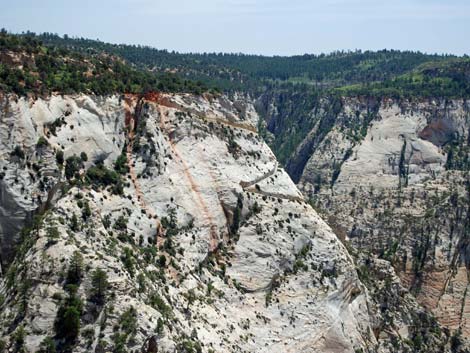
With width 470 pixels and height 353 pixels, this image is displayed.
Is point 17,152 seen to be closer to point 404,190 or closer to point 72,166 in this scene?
point 72,166

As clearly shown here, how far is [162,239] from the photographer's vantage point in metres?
68.3

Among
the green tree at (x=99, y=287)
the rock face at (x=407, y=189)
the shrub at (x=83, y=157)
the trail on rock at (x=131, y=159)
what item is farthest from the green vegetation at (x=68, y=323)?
the rock face at (x=407, y=189)

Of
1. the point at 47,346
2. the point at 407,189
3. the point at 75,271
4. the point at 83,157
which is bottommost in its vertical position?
the point at 407,189

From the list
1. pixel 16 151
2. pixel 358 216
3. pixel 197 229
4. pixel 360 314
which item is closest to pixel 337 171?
pixel 358 216

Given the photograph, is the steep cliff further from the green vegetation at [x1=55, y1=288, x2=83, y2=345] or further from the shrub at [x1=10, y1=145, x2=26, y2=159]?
the shrub at [x1=10, y1=145, x2=26, y2=159]

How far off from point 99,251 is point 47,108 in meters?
17.6

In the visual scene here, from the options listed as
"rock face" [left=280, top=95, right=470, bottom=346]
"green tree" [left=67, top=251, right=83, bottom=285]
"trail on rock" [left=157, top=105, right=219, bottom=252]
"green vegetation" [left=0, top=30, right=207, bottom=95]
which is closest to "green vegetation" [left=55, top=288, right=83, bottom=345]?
"green tree" [left=67, top=251, right=83, bottom=285]

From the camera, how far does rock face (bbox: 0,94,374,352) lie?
53656 millimetres

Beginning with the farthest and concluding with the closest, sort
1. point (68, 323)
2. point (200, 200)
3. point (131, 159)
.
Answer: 1. point (200, 200)
2. point (131, 159)
3. point (68, 323)

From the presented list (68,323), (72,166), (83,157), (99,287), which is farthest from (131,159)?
(68,323)

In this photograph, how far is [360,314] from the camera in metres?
81.3

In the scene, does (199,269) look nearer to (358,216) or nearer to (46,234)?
(46,234)

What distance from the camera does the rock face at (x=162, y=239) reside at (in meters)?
53.7

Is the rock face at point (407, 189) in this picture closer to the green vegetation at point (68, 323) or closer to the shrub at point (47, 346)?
the green vegetation at point (68, 323)
